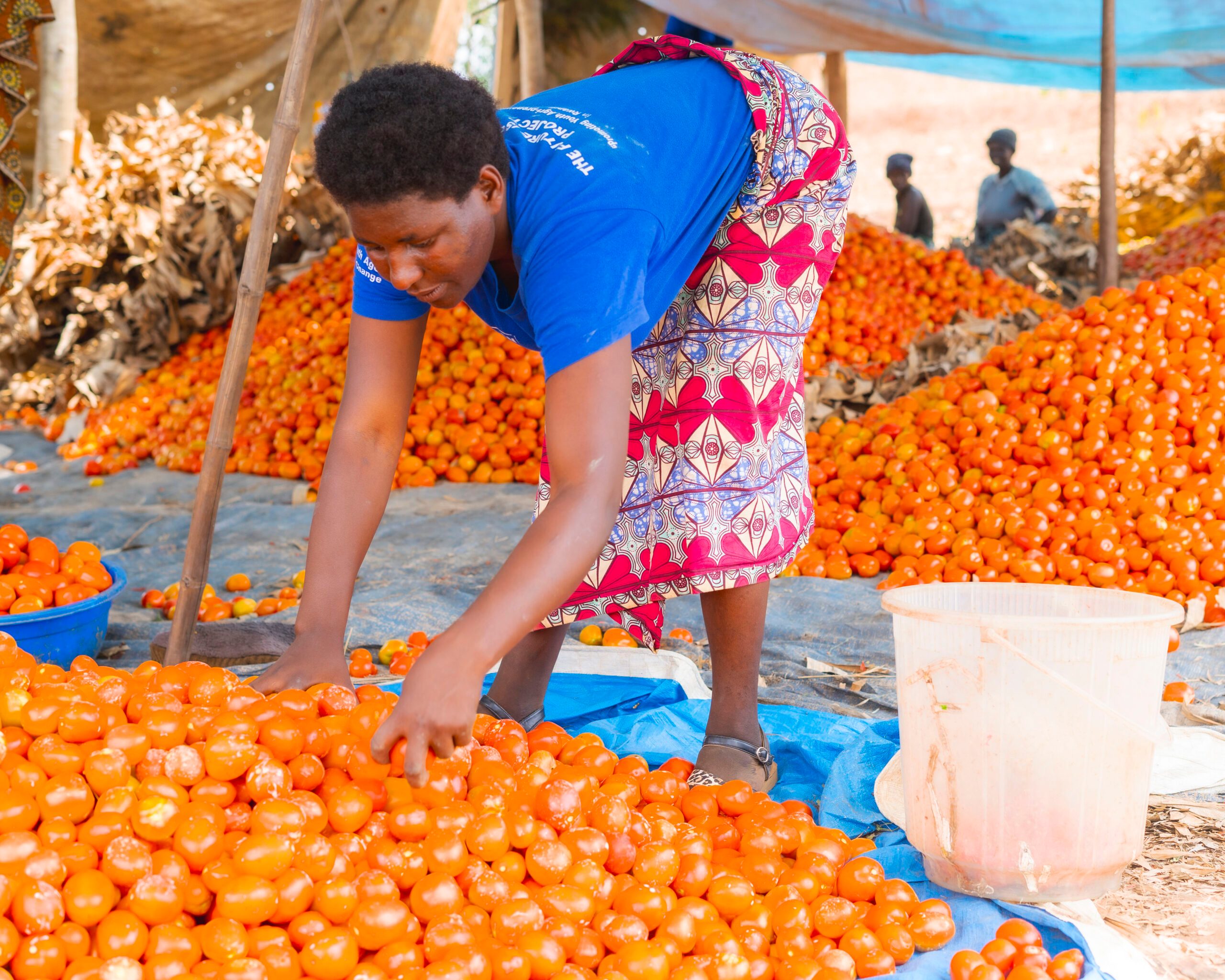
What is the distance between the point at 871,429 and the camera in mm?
4547

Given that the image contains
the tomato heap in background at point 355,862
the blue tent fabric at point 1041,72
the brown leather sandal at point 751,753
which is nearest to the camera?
the tomato heap in background at point 355,862

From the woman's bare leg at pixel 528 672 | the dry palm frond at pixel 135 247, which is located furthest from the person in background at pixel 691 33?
the dry palm frond at pixel 135 247

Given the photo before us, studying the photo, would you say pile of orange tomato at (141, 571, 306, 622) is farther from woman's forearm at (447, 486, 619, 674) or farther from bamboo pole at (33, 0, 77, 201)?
bamboo pole at (33, 0, 77, 201)

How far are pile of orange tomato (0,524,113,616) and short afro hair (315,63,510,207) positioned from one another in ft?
5.77

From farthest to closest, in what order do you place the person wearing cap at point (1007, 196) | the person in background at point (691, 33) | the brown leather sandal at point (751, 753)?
the person wearing cap at point (1007, 196) < the person in background at point (691, 33) < the brown leather sandal at point (751, 753)

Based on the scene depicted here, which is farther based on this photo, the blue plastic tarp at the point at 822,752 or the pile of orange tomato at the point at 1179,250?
the pile of orange tomato at the point at 1179,250

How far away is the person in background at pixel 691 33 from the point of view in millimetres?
2561

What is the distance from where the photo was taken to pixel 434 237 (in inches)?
61.9

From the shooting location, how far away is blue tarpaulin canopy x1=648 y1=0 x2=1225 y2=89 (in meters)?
5.74

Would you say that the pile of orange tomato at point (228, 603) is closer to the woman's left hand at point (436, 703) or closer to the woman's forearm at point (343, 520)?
the woman's forearm at point (343, 520)

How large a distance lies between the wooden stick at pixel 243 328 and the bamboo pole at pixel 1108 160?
3.95 meters

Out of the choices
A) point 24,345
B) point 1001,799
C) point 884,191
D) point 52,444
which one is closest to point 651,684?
point 1001,799

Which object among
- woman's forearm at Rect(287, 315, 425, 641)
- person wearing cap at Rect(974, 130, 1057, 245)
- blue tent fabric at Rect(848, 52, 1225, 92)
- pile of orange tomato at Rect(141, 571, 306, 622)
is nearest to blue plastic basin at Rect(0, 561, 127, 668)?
pile of orange tomato at Rect(141, 571, 306, 622)

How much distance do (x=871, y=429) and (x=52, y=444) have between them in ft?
17.5
